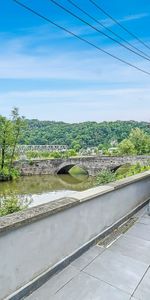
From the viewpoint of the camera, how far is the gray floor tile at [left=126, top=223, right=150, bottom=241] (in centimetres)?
329

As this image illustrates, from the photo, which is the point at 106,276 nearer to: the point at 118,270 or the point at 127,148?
the point at 118,270

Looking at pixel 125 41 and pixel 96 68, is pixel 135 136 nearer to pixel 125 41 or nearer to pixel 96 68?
pixel 96 68

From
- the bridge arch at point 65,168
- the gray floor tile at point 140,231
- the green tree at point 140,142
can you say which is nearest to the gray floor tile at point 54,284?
the gray floor tile at point 140,231

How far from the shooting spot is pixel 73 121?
59.6 meters

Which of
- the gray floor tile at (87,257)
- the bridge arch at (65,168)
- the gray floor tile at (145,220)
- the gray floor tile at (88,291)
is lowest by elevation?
the bridge arch at (65,168)

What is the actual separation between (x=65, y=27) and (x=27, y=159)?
20455 millimetres

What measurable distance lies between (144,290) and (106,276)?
369 mm

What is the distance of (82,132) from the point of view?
177 feet

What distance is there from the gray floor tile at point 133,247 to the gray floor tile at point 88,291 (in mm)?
666

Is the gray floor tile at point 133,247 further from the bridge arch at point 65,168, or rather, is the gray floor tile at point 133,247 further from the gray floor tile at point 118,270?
the bridge arch at point 65,168

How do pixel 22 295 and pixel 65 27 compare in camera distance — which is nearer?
pixel 22 295

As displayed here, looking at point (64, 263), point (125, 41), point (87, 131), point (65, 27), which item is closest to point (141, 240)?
point (64, 263)

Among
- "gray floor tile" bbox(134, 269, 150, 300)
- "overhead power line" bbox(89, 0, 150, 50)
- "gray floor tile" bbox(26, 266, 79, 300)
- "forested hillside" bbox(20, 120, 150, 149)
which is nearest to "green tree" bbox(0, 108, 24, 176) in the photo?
"overhead power line" bbox(89, 0, 150, 50)

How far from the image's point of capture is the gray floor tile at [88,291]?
2029 mm
